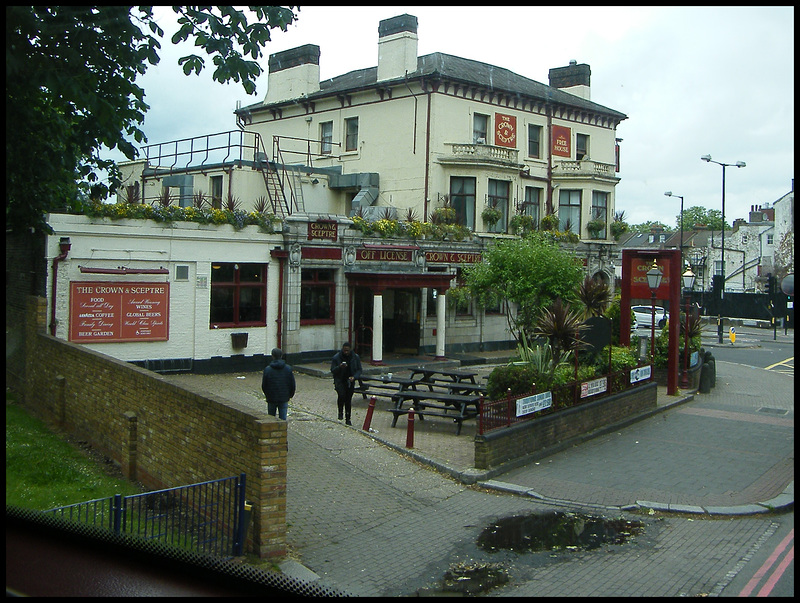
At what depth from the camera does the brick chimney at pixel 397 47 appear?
31.0 m

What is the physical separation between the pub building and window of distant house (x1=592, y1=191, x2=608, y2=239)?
0.23 feet

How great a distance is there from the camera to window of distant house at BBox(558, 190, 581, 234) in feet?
115

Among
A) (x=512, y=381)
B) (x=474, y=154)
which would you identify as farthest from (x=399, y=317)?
(x=512, y=381)

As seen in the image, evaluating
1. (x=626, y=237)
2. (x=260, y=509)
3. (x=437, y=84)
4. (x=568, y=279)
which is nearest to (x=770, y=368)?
(x=568, y=279)

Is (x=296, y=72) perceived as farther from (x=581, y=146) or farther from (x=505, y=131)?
(x=581, y=146)

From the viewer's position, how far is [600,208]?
35781 mm

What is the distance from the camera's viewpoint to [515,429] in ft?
43.5

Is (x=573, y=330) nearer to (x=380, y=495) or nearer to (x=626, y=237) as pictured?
(x=380, y=495)

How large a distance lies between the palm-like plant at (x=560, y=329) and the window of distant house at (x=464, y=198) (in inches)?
580

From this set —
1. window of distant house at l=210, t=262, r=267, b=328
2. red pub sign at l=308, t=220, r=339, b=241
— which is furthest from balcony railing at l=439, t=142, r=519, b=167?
window of distant house at l=210, t=262, r=267, b=328

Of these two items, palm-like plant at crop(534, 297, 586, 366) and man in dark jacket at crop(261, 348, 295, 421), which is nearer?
man in dark jacket at crop(261, 348, 295, 421)

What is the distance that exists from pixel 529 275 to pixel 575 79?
19.4m

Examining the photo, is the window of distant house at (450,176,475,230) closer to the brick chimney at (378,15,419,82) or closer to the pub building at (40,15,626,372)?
the pub building at (40,15,626,372)

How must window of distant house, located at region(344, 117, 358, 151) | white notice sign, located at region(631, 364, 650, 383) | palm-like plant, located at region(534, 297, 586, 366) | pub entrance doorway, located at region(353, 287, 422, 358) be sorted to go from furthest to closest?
window of distant house, located at region(344, 117, 358, 151), pub entrance doorway, located at region(353, 287, 422, 358), white notice sign, located at region(631, 364, 650, 383), palm-like plant, located at region(534, 297, 586, 366)
